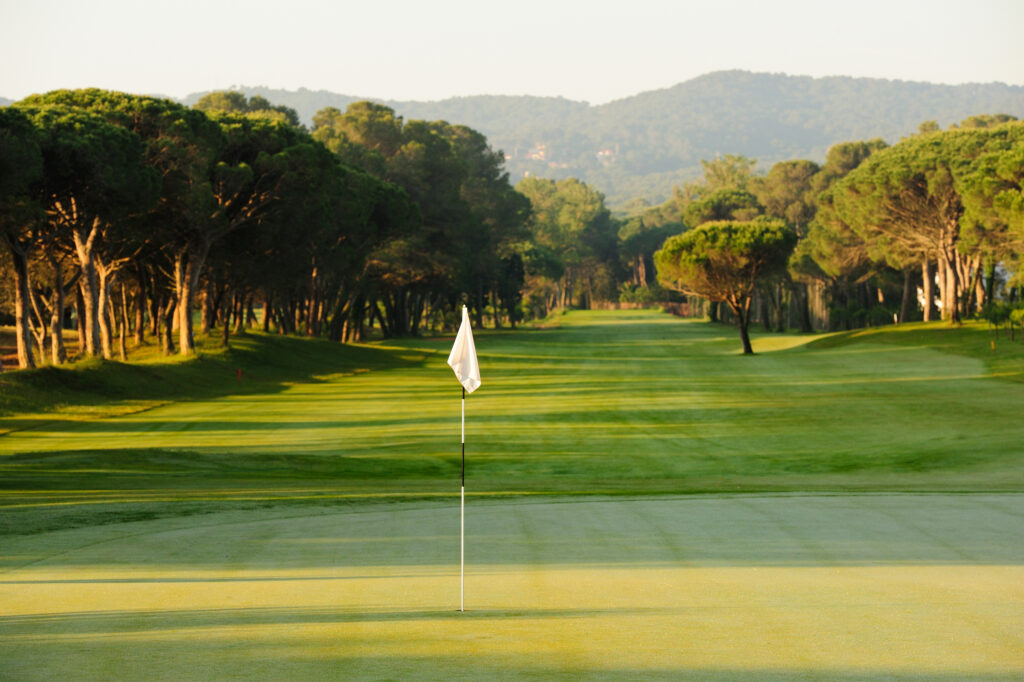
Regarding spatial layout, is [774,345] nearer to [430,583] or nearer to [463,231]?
[463,231]

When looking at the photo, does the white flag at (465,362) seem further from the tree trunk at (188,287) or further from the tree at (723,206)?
the tree at (723,206)

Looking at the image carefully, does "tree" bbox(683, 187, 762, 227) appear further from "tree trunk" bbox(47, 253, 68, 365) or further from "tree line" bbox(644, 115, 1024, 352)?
"tree trunk" bbox(47, 253, 68, 365)

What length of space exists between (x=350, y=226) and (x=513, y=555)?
49.3 metres

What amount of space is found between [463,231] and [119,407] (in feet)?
142

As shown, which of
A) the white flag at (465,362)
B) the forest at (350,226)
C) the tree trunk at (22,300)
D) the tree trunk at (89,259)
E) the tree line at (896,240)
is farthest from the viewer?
the tree line at (896,240)

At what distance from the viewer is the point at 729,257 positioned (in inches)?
2375

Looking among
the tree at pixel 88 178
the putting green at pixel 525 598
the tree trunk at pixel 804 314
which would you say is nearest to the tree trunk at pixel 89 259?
the tree at pixel 88 178

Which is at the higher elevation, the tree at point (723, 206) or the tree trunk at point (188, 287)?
the tree at point (723, 206)

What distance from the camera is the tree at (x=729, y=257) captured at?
59750 mm

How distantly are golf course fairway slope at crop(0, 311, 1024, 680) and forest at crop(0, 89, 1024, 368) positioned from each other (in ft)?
37.1

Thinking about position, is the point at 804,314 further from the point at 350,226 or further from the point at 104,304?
the point at 104,304

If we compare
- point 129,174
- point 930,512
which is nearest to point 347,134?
point 129,174

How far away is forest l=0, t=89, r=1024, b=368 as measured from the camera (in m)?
36.7

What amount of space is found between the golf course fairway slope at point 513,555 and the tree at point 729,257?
109 feet
